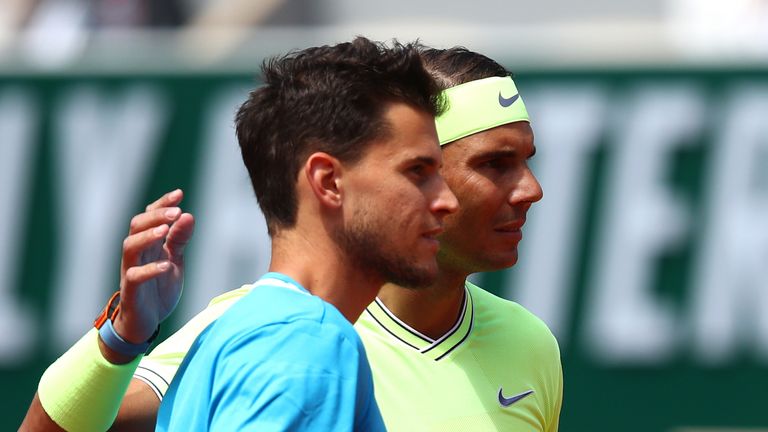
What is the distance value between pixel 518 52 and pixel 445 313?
404 cm

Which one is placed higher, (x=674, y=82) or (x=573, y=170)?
(x=674, y=82)

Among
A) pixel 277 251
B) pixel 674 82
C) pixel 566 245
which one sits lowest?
pixel 566 245

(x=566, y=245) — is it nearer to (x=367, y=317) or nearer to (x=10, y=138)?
(x=10, y=138)

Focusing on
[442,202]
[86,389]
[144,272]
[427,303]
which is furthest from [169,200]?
[427,303]

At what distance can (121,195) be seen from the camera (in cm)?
731

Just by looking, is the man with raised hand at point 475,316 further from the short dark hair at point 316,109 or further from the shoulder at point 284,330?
the shoulder at point 284,330

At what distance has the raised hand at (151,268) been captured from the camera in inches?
95.9

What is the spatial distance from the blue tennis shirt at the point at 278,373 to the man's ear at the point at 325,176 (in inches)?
7.5

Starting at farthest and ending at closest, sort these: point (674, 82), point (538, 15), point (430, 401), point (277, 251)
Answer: point (538, 15), point (674, 82), point (430, 401), point (277, 251)

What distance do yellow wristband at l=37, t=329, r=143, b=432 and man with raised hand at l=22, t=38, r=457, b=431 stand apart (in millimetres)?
63

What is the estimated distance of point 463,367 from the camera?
3209 mm

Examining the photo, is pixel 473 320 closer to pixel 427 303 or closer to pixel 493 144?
pixel 427 303

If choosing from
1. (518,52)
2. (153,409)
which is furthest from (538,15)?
(153,409)

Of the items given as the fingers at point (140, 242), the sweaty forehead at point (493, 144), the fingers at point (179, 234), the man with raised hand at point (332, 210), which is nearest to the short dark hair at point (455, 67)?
the sweaty forehead at point (493, 144)
